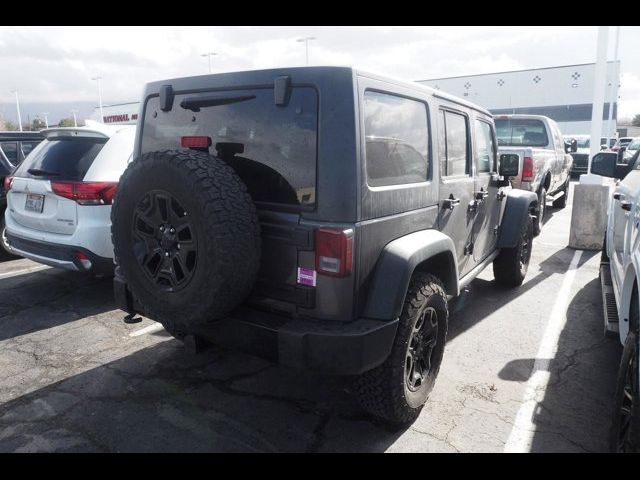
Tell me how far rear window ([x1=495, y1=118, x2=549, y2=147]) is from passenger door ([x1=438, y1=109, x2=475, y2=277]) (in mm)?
5810

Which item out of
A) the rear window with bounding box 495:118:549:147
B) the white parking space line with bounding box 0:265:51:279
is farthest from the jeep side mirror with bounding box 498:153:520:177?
the white parking space line with bounding box 0:265:51:279

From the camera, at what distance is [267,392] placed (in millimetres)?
3295

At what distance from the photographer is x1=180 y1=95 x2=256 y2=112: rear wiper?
2669mm

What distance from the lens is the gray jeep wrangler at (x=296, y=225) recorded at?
2.36 metres

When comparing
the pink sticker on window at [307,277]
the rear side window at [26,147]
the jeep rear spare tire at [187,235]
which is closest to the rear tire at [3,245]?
the rear side window at [26,147]

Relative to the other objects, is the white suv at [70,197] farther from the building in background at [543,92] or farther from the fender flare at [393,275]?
the building in background at [543,92]

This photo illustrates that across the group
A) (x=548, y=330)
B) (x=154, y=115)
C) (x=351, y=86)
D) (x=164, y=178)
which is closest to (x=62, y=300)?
(x=154, y=115)

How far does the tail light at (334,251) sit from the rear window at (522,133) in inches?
303

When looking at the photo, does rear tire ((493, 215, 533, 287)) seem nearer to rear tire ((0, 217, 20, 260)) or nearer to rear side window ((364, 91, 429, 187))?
rear side window ((364, 91, 429, 187))

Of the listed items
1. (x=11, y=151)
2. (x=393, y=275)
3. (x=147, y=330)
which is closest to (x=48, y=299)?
(x=147, y=330)

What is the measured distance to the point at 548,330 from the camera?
436 cm

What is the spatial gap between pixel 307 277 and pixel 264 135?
788 millimetres

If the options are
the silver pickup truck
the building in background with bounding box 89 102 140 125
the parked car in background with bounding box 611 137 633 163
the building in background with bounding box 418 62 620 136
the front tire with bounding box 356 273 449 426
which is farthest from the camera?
the building in background with bounding box 418 62 620 136
